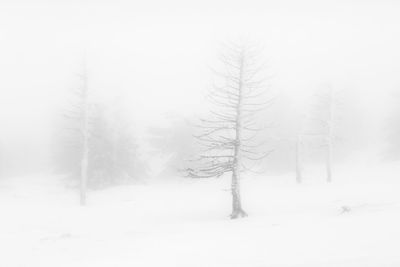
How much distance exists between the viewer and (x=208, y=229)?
19.6m

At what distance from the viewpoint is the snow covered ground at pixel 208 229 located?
523 inches

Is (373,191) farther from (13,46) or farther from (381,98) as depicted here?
(13,46)

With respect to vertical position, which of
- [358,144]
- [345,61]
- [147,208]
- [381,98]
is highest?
[345,61]

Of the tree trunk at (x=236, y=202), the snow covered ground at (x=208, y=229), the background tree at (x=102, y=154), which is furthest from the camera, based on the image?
the background tree at (x=102, y=154)

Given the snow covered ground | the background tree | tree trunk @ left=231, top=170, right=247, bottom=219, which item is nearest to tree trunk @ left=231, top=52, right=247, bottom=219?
tree trunk @ left=231, top=170, right=247, bottom=219

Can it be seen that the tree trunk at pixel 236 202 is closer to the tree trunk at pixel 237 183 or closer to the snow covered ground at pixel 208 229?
the tree trunk at pixel 237 183

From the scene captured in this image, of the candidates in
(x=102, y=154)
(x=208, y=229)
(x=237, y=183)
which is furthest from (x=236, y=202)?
(x=102, y=154)

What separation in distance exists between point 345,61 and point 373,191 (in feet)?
327

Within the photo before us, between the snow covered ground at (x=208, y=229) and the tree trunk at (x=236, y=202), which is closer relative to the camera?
the snow covered ground at (x=208, y=229)

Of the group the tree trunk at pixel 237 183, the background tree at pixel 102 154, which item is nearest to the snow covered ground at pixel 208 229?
the tree trunk at pixel 237 183

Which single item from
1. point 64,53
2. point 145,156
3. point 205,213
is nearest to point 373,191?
point 205,213

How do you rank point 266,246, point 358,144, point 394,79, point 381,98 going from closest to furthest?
point 266,246 < point 358,144 < point 381,98 < point 394,79

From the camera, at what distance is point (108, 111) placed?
51000 mm

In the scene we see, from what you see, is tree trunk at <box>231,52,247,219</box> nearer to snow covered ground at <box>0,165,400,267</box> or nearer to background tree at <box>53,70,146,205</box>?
snow covered ground at <box>0,165,400,267</box>
